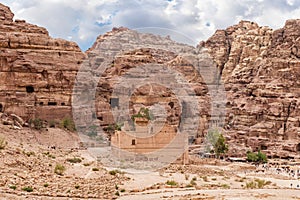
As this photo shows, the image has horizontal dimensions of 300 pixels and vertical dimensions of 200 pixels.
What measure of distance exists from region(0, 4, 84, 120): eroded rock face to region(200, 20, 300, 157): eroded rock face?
29.1 metres

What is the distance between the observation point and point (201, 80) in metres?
103

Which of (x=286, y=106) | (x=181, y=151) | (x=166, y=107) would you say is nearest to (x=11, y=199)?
(x=181, y=151)

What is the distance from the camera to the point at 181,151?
4012 cm

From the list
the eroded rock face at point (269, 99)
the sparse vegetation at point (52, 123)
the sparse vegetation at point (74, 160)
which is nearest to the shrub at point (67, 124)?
the sparse vegetation at point (52, 123)

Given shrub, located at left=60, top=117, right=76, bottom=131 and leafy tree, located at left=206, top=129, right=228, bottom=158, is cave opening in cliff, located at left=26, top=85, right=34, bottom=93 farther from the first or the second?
leafy tree, located at left=206, top=129, right=228, bottom=158

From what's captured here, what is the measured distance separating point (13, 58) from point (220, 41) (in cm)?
8132

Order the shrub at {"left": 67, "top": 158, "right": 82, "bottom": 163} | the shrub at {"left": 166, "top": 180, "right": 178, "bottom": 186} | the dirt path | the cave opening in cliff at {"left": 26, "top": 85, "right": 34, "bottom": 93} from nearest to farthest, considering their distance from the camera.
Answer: the dirt path → the shrub at {"left": 166, "top": 180, "right": 178, "bottom": 186} → the shrub at {"left": 67, "top": 158, "right": 82, "bottom": 163} → the cave opening in cliff at {"left": 26, "top": 85, "right": 34, "bottom": 93}

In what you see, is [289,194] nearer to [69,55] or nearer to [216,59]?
[69,55]

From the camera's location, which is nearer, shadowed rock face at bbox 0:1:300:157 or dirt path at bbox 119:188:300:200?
dirt path at bbox 119:188:300:200

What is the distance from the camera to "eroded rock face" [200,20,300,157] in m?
76.3

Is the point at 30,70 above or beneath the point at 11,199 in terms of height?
above

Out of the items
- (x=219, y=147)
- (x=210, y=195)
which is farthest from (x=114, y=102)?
(x=210, y=195)

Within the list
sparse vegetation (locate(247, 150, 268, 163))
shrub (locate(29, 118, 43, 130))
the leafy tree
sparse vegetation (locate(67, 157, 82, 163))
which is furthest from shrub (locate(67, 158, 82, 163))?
sparse vegetation (locate(247, 150, 268, 163))

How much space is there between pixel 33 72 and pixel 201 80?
55.9 meters
